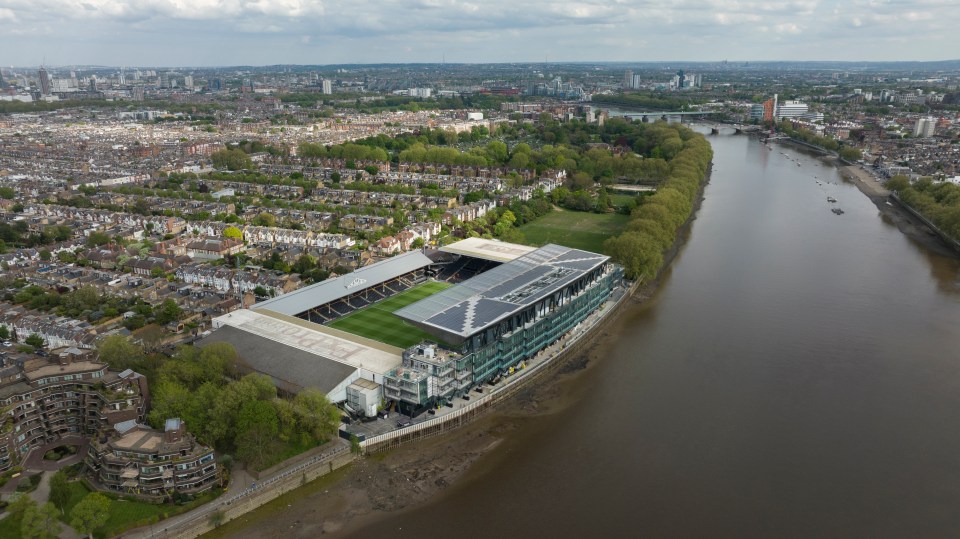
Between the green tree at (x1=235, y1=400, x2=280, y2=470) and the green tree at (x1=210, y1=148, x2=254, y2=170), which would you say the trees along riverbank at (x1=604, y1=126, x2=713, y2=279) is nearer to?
the green tree at (x1=235, y1=400, x2=280, y2=470)

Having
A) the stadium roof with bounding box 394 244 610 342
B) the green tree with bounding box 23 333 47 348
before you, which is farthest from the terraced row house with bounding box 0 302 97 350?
the stadium roof with bounding box 394 244 610 342

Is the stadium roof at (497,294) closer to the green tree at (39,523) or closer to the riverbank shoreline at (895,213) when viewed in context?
the green tree at (39,523)

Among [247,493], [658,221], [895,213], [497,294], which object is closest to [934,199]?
[895,213]

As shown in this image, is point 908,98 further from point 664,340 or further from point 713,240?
point 664,340

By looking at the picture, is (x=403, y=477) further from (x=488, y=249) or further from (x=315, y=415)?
(x=488, y=249)

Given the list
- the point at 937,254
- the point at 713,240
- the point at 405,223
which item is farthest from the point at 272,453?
the point at 937,254

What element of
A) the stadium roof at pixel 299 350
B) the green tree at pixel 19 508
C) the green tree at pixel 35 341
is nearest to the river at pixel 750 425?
the stadium roof at pixel 299 350
